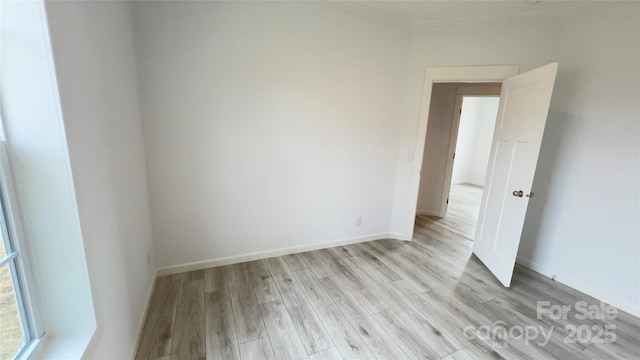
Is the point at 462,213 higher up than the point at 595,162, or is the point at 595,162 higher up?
the point at 595,162

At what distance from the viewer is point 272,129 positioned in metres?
2.53

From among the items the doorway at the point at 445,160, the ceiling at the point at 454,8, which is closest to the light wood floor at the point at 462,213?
the doorway at the point at 445,160

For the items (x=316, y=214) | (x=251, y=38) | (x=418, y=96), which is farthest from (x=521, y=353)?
(x=251, y=38)

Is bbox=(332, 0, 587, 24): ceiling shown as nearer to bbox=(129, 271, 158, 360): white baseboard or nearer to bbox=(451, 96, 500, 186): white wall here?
bbox=(129, 271, 158, 360): white baseboard

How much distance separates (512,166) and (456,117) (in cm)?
190

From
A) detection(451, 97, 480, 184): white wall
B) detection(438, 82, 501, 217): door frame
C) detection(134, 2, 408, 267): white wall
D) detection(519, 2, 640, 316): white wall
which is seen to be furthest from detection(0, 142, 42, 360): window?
detection(451, 97, 480, 184): white wall

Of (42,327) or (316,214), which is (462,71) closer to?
(316,214)

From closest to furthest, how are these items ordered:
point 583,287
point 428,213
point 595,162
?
point 595,162, point 583,287, point 428,213

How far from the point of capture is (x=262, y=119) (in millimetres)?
2467

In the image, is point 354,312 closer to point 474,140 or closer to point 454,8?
point 454,8

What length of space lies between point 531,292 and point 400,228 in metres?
1.42

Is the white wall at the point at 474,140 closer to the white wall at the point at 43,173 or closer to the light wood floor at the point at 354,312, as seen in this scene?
the light wood floor at the point at 354,312

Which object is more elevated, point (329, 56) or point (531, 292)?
point (329, 56)

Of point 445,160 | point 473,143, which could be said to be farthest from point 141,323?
point 473,143
